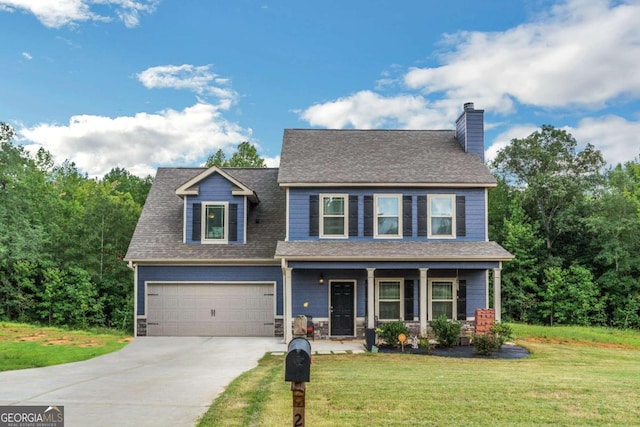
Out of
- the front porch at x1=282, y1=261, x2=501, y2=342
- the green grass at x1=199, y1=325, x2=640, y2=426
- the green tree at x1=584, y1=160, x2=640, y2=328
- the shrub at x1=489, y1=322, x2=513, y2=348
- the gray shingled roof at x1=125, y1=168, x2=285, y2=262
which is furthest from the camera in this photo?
the green tree at x1=584, y1=160, x2=640, y2=328

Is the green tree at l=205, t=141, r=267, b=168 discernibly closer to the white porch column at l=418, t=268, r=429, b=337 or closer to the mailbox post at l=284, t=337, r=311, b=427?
the white porch column at l=418, t=268, r=429, b=337

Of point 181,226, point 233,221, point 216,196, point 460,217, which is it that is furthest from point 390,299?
point 181,226

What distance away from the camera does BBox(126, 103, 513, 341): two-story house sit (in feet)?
56.9

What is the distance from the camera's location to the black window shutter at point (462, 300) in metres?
17.4

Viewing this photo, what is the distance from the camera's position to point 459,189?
17625 mm

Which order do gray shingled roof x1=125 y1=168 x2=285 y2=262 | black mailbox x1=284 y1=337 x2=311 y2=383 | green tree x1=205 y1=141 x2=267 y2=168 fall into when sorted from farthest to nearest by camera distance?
1. green tree x1=205 y1=141 x2=267 y2=168
2. gray shingled roof x1=125 y1=168 x2=285 y2=262
3. black mailbox x1=284 y1=337 x2=311 y2=383

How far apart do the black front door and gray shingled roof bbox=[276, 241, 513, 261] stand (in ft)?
5.30

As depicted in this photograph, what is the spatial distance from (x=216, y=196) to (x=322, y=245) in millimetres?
4512

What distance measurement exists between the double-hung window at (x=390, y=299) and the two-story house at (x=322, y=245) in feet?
0.11

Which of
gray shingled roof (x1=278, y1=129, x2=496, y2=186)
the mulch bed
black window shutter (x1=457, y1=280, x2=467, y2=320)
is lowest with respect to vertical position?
the mulch bed

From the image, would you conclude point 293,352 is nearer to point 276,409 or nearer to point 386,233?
point 276,409

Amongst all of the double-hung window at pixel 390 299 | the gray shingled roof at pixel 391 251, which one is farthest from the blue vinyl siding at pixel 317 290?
the gray shingled roof at pixel 391 251

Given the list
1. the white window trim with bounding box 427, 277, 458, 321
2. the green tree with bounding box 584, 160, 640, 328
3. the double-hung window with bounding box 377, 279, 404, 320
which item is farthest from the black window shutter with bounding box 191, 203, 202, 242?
the green tree with bounding box 584, 160, 640, 328
